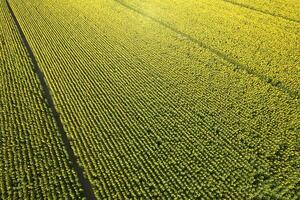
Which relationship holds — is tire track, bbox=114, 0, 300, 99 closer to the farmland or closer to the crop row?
the farmland

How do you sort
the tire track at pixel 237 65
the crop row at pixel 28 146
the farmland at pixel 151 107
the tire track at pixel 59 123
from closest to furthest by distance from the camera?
1. the crop row at pixel 28 146
2. the tire track at pixel 59 123
3. the farmland at pixel 151 107
4. the tire track at pixel 237 65

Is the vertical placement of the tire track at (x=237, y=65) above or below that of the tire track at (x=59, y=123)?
above

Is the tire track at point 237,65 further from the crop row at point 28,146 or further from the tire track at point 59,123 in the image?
the crop row at point 28,146

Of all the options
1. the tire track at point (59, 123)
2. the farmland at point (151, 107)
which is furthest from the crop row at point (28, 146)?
the tire track at point (59, 123)

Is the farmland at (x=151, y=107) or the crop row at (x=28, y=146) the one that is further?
the farmland at (x=151, y=107)

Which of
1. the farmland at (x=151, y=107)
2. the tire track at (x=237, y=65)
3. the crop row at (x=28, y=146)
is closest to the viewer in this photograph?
the crop row at (x=28, y=146)

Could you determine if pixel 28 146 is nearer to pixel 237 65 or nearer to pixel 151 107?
pixel 151 107

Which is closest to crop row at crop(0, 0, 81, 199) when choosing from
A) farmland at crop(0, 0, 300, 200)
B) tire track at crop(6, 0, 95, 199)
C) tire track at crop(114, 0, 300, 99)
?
farmland at crop(0, 0, 300, 200)

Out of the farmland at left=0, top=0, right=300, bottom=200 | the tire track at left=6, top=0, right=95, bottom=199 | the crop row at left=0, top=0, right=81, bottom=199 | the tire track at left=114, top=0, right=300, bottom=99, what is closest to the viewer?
the crop row at left=0, top=0, right=81, bottom=199

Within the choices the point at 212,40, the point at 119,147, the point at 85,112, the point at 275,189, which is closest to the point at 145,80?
the point at 85,112
